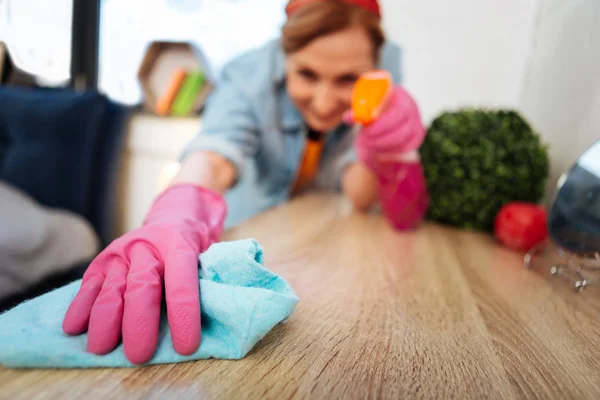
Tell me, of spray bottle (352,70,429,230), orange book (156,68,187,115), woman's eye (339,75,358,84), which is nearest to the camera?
spray bottle (352,70,429,230)

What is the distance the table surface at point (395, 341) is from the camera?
0.78 ft

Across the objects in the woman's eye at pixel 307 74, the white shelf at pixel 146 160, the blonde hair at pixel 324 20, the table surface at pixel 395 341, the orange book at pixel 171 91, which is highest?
the blonde hair at pixel 324 20

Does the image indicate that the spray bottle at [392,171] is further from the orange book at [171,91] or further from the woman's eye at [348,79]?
the orange book at [171,91]

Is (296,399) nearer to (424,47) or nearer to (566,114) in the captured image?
(566,114)

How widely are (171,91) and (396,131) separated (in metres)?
0.93

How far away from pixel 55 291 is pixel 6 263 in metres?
0.61

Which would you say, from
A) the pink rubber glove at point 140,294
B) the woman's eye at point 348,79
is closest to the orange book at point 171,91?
the woman's eye at point 348,79

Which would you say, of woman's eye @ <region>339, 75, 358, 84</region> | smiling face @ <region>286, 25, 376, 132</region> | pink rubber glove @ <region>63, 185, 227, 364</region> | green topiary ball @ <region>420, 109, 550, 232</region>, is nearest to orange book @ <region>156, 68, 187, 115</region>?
smiling face @ <region>286, 25, 376, 132</region>

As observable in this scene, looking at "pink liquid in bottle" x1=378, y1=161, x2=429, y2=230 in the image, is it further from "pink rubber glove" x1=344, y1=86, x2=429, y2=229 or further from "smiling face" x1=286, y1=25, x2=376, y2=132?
"smiling face" x1=286, y1=25, x2=376, y2=132

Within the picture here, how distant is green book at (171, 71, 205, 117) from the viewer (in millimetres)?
1269

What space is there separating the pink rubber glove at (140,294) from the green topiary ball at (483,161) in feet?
1.50

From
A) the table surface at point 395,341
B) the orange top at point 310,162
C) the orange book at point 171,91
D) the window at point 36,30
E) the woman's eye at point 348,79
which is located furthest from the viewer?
the orange book at point 171,91

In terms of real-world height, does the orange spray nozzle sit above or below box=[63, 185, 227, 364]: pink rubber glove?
above

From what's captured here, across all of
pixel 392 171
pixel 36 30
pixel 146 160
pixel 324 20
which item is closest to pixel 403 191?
pixel 392 171
